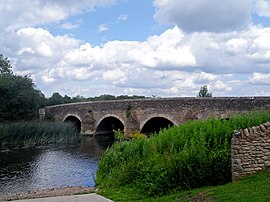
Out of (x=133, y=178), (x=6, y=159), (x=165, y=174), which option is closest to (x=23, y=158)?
(x=6, y=159)

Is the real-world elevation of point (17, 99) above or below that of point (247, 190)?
above

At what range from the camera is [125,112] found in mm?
36031

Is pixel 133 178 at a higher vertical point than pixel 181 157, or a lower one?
lower

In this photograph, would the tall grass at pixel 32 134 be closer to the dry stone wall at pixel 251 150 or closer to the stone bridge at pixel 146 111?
the stone bridge at pixel 146 111

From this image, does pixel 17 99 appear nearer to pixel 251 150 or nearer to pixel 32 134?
pixel 32 134

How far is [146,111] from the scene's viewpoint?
109 ft

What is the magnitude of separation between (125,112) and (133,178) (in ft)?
79.1

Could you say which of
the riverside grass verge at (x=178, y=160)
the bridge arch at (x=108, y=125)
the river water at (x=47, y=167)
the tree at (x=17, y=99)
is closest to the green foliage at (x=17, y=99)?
the tree at (x=17, y=99)

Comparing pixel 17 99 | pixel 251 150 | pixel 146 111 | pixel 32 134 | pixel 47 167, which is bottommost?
pixel 47 167

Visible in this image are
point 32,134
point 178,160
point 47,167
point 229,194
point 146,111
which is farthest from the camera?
point 146,111

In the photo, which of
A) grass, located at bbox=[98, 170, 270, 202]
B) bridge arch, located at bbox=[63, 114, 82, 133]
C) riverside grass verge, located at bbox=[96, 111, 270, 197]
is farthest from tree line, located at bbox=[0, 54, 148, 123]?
grass, located at bbox=[98, 170, 270, 202]

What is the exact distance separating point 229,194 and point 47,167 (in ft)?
51.4

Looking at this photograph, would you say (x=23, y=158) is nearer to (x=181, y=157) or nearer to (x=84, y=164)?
(x=84, y=164)

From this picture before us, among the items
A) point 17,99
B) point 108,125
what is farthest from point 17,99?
point 108,125
